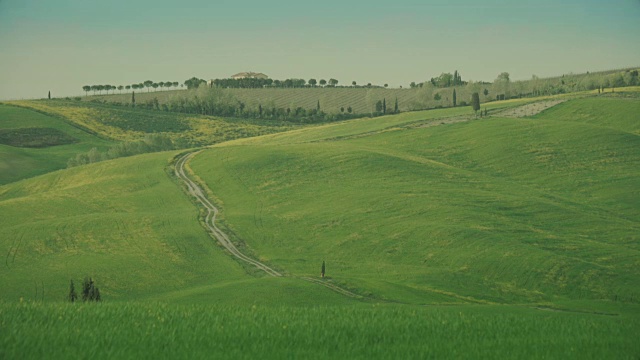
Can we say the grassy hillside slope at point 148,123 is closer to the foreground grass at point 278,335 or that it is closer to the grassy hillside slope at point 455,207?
the grassy hillside slope at point 455,207

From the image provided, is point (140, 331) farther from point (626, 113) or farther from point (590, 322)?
point (626, 113)

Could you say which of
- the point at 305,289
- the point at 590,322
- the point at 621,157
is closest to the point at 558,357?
the point at 590,322

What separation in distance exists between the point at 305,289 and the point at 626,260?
24557 mm

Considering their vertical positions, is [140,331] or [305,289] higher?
[140,331]

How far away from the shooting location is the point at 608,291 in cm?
5022

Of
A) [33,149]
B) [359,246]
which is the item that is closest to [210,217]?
[359,246]

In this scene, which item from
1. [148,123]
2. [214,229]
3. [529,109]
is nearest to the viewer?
[214,229]

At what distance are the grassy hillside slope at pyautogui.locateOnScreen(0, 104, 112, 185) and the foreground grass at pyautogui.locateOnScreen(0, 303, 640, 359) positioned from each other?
10438 centimetres

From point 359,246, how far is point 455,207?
11961mm

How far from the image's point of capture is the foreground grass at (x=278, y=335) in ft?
51.0

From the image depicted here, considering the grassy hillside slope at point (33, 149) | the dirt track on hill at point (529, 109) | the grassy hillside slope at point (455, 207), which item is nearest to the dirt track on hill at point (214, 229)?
the grassy hillside slope at point (455, 207)

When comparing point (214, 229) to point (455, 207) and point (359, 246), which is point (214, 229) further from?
point (455, 207)

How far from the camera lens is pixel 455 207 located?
230ft

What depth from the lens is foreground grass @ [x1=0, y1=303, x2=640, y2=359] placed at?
51.0ft
